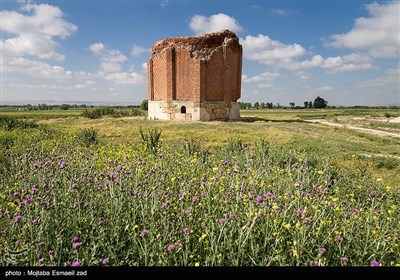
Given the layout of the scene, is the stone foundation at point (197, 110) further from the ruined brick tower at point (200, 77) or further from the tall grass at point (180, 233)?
the tall grass at point (180, 233)

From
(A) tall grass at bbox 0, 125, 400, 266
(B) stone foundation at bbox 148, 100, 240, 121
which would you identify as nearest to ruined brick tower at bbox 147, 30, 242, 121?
(B) stone foundation at bbox 148, 100, 240, 121

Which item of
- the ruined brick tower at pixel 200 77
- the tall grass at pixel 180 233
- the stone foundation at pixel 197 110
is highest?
the ruined brick tower at pixel 200 77

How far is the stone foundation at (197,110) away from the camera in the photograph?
89.2 ft

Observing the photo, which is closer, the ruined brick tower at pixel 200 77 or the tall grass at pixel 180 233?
the tall grass at pixel 180 233

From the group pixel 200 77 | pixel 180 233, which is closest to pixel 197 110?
pixel 200 77

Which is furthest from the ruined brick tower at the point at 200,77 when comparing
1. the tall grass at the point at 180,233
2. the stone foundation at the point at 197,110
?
the tall grass at the point at 180,233

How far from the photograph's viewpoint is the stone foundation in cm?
2720

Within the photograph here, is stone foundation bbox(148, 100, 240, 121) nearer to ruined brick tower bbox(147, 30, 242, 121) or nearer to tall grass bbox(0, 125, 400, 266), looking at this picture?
ruined brick tower bbox(147, 30, 242, 121)

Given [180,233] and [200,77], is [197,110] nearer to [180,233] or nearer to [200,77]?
[200,77]

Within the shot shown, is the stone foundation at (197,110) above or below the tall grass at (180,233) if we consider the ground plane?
above

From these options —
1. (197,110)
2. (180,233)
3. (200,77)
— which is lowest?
(180,233)

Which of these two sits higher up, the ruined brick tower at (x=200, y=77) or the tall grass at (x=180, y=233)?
the ruined brick tower at (x=200, y=77)

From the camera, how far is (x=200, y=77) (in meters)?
27.0

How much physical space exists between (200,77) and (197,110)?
303 centimetres
